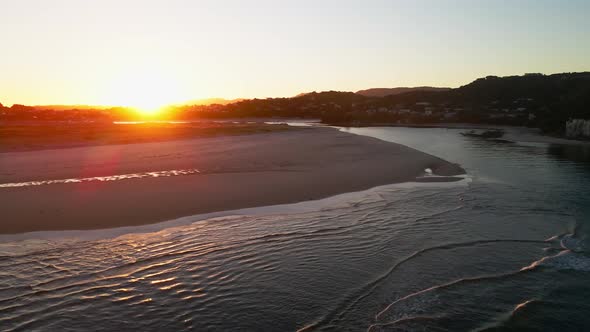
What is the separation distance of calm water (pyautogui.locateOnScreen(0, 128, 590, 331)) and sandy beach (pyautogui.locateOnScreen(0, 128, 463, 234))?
1921 mm

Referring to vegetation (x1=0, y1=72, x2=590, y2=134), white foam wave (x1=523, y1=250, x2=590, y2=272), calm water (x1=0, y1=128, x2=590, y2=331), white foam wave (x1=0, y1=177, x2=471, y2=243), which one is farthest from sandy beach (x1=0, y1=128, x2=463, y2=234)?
vegetation (x1=0, y1=72, x2=590, y2=134)

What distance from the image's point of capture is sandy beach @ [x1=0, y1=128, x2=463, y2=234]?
13086mm

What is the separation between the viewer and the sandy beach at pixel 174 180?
1309cm

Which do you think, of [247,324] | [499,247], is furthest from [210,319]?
[499,247]

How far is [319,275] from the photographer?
8734 mm

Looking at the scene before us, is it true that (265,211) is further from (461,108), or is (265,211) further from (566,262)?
(461,108)

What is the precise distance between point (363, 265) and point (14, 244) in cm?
809

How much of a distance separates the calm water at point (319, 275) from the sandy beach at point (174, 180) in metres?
1.92

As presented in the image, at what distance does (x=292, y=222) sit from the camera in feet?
41.4

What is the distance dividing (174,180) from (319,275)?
11.5 metres

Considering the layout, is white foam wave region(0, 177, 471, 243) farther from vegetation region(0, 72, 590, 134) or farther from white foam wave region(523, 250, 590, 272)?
vegetation region(0, 72, 590, 134)

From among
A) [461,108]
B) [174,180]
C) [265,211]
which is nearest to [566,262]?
[265,211]

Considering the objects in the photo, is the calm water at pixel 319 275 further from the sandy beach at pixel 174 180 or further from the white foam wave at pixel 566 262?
the sandy beach at pixel 174 180

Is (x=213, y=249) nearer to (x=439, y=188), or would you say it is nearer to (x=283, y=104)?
(x=439, y=188)
